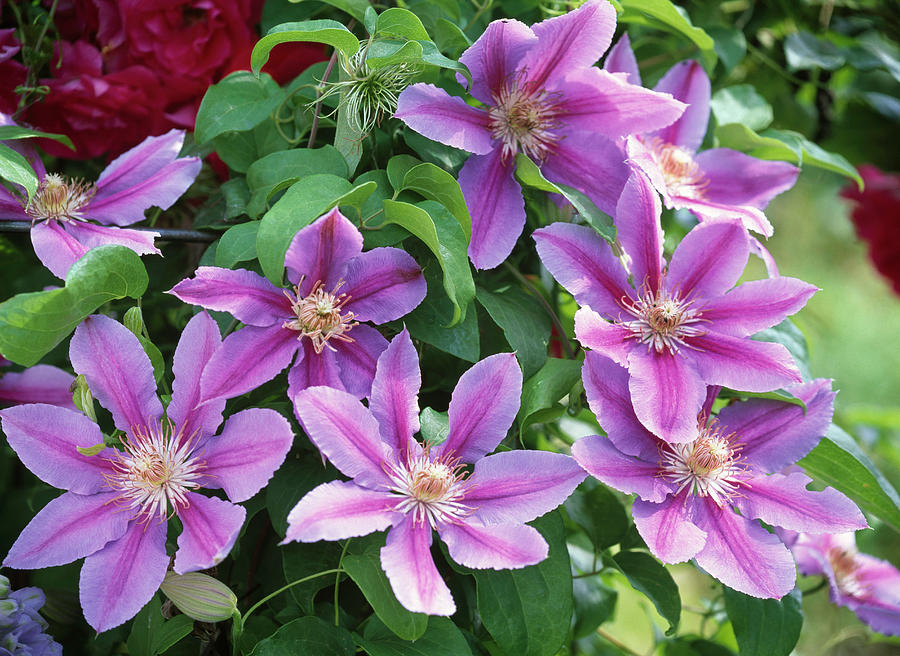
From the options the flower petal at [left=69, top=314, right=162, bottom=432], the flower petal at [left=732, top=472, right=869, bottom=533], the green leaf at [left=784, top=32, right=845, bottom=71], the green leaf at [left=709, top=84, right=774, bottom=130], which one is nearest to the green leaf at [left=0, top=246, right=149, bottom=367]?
the flower petal at [left=69, top=314, right=162, bottom=432]

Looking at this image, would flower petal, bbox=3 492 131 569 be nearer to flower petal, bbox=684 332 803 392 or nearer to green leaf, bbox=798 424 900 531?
flower petal, bbox=684 332 803 392

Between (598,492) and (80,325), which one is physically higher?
(80,325)

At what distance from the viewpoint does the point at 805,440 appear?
59cm

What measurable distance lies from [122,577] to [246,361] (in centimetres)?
14

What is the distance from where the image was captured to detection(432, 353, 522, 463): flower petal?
1.70ft

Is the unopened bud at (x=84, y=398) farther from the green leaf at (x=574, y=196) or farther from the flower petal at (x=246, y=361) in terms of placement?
the green leaf at (x=574, y=196)

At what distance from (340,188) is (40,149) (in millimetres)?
358

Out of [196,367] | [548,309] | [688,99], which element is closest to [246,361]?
[196,367]

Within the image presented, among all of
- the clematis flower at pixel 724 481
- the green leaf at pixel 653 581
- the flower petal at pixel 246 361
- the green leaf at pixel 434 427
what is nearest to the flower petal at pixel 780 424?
the clematis flower at pixel 724 481

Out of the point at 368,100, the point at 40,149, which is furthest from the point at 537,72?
the point at 40,149

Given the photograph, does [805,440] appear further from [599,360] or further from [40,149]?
[40,149]

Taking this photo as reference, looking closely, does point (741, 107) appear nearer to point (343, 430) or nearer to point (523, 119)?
point (523, 119)

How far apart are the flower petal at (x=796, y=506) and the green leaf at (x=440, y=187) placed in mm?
265

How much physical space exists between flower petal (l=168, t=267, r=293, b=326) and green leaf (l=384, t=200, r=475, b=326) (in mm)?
88
